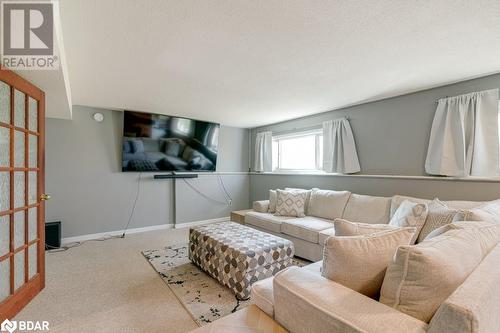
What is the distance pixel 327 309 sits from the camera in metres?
0.83

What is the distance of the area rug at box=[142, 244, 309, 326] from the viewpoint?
1808 mm

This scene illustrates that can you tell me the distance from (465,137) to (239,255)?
8.92 feet

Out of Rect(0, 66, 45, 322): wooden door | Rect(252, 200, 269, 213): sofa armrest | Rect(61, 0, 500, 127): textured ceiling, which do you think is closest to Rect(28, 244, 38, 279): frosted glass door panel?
Rect(0, 66, 45, 322): wooden door

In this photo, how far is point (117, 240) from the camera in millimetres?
3570

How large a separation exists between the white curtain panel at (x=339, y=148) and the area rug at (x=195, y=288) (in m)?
1.57

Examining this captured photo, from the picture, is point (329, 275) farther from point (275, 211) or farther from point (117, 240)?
point (117, 240)

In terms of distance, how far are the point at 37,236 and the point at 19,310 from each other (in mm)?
591

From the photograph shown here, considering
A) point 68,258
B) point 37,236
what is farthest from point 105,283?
point 68,258

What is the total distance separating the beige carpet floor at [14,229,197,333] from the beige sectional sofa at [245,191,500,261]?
60.4 inches

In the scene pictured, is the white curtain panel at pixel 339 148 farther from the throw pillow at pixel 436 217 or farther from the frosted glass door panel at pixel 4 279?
the frosted glass door panel at pixel 4 279

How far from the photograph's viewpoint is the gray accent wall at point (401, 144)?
247cm

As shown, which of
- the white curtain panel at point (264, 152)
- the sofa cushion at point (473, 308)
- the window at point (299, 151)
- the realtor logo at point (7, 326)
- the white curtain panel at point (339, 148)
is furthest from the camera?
the white curtain panel at point (264, 152)

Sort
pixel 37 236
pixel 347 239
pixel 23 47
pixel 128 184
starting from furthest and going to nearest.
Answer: pixel 128 184, pixel 37 236, pixel 23 47, pixel 347 239

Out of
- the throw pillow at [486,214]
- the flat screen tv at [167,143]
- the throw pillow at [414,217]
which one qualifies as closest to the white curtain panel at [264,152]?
the flat screen tv at [167,143]
